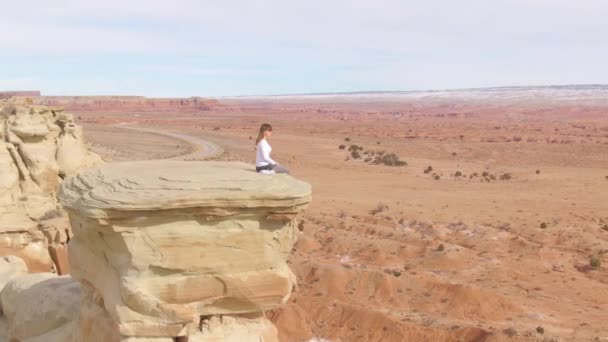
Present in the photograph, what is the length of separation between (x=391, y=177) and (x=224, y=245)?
30.2 meters

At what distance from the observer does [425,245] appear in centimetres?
2052

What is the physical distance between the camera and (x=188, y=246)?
671 cm

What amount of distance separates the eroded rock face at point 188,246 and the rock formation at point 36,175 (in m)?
7.23

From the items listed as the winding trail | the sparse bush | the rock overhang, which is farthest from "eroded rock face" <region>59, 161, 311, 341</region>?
the winding trail

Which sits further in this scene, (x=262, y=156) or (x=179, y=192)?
(x=262, y=156)

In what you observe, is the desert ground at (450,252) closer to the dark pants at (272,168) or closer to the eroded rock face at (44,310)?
the eroded rock face at (44,310)

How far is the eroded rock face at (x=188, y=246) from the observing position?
6.59 meters

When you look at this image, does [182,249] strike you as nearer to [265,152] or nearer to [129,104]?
[265,152]

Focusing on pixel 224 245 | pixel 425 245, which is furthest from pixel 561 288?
pixel 224 245

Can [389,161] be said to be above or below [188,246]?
below

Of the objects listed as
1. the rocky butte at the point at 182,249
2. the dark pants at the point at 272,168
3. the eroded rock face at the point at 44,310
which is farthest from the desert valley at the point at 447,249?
the rocky butte at the point at 182,249

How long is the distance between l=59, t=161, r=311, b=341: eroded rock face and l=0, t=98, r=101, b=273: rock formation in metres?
7.23

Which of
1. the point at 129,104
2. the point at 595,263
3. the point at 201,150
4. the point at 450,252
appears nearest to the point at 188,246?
the point at 450,252

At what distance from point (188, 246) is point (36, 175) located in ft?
33.4
